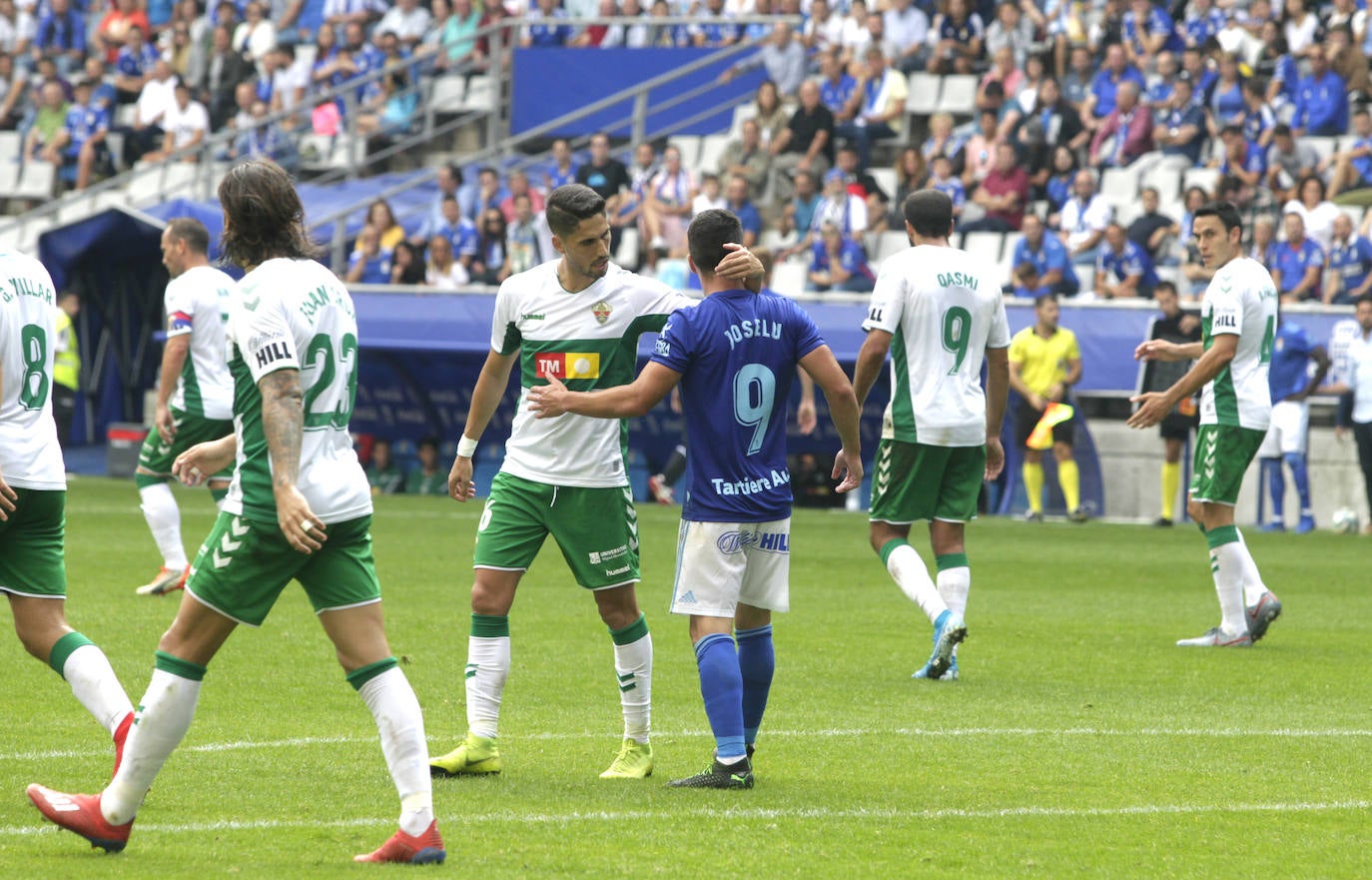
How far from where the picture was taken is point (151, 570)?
14133 mm

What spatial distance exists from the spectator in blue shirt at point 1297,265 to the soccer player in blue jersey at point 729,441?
15106 mm

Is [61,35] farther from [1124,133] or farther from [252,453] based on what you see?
[252,453]

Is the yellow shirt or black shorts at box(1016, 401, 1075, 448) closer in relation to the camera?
the yellow shirt

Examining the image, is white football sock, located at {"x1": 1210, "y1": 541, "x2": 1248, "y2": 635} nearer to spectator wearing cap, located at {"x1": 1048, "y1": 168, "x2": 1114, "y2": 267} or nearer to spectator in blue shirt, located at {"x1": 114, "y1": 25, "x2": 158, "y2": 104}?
spectator wearing cap, located at {"x1": 1048, "y1": 168, "x2": 1114, "y2": 267}

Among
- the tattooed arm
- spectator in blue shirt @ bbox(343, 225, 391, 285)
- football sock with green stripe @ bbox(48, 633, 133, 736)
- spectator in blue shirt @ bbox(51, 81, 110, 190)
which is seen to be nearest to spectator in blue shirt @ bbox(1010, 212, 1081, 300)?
spectator in blue shirt @ bbox(343, 225, 391, 285)

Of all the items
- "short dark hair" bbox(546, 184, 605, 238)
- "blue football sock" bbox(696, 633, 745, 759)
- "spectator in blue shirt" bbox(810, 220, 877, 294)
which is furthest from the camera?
"spectator in blue shirt" bbox(810, 220, 877, 294)

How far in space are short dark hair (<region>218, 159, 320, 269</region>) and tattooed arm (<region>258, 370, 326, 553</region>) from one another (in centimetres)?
43

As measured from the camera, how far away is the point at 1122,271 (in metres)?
21.9

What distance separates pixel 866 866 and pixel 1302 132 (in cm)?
1926

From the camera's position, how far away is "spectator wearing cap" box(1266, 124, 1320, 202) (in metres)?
22.0

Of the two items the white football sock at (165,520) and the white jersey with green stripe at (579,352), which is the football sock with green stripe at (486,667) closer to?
the white jersey with green stripe at (579,352)

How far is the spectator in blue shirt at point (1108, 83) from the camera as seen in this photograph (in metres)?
24.2

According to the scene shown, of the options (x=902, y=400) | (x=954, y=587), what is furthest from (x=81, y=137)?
(x=954, y=587)

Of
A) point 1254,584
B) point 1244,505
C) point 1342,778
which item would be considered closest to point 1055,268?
point 1244,505
